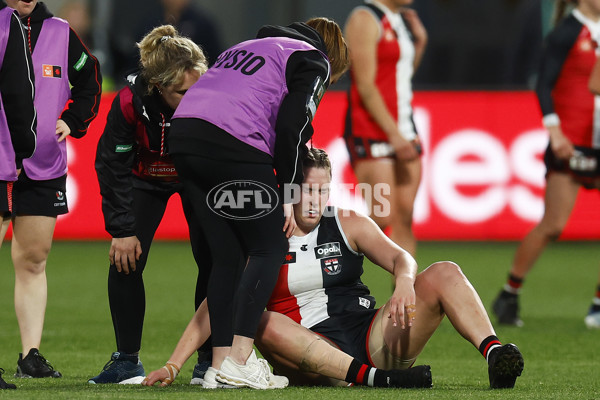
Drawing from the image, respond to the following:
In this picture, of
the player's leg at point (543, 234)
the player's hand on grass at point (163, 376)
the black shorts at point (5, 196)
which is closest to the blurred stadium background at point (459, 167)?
the player's leg at point (543, 234)

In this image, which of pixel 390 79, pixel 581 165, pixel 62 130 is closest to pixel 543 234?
pixel 581 165

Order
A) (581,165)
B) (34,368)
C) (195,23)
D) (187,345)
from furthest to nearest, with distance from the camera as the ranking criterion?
(195,23), (581,165), (34,368), (187,345)

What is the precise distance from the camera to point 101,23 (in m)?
13.3

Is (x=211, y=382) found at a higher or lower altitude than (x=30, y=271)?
lower

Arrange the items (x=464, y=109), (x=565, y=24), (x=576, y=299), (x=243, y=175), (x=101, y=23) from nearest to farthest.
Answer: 1. (x=243, y=175)
2. (x=565, y=24)
3. (x=576, y=299)
4. (x=464, y=109)
5. (x=101, y=23)

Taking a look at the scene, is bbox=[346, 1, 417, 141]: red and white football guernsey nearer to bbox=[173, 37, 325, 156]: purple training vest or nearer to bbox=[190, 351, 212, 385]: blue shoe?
bbox=[190, 351, 212, 385]: blue shoe

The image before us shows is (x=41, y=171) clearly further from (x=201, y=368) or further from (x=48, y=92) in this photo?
(x=201, y=368)

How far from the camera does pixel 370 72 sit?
742 cm

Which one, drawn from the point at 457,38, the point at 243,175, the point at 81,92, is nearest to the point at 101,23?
the point at 457,38

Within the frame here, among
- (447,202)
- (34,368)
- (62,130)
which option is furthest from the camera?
(447,202)

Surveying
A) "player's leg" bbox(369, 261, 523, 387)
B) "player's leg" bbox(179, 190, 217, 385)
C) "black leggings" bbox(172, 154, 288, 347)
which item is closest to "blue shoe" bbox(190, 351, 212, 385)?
"player's leg" bbox(179, 190, 217, 385)

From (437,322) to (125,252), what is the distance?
1416mm

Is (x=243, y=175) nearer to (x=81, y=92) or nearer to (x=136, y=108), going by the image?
(x=136, y=108)

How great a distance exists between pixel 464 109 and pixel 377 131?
14.7 feet
